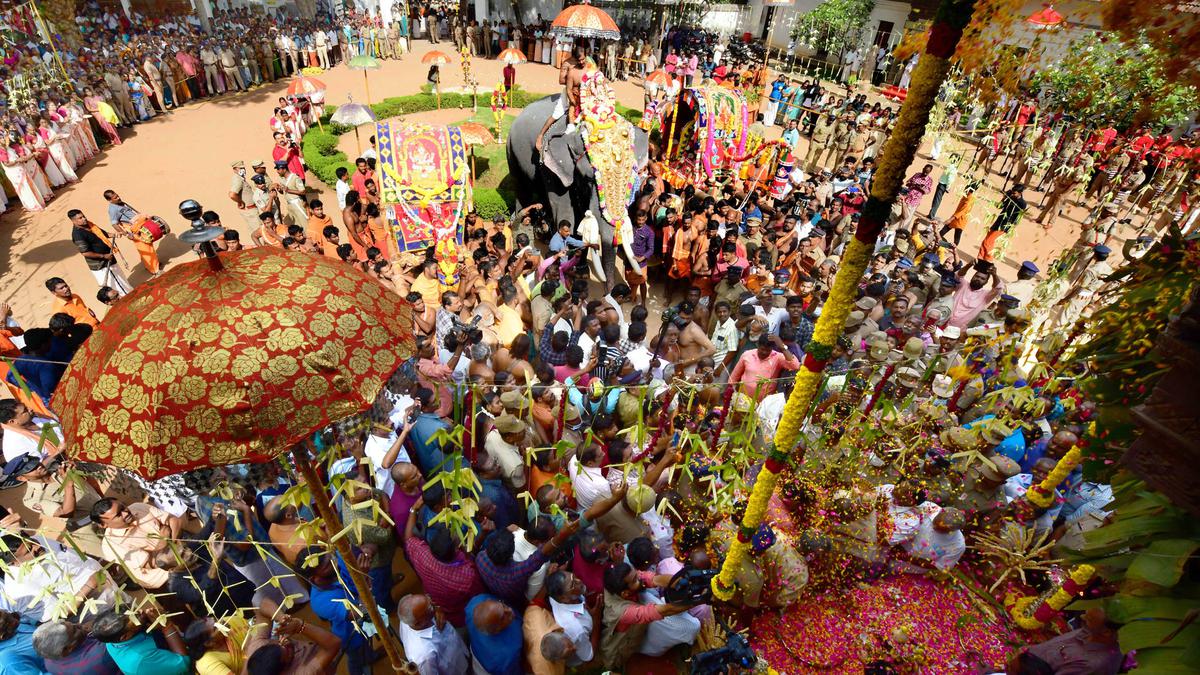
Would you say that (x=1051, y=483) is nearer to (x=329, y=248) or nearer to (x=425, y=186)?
(x=425, y=186)

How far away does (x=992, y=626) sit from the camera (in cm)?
478

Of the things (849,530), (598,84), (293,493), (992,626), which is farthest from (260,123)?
(992,626)

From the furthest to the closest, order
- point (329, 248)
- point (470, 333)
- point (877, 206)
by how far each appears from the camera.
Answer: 1. point (329, 248)
2. point (470, 333)
3. point (877, 206)

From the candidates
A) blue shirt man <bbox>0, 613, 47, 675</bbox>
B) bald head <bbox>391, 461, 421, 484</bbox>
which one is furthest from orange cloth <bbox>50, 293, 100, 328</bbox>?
bald head <bbox>391, 461, 421, 484</bbox>

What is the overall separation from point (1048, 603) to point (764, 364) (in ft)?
9.05

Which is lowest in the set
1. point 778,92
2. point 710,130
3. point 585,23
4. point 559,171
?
point 559,171

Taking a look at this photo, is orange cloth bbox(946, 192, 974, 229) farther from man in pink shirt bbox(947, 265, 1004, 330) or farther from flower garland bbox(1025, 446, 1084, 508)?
flower garland bbox(1025, 446, 1084, 508)

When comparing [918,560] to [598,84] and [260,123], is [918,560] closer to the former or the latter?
[598,84]

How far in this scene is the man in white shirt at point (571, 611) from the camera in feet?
11.2

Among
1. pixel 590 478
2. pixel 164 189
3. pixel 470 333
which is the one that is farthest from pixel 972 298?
pixel 164 189

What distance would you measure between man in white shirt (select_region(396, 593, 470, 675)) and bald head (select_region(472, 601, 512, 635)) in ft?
0.86

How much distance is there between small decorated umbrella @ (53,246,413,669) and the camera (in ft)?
6.25

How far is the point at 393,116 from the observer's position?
55.2ft

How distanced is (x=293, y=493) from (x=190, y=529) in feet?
6.74
